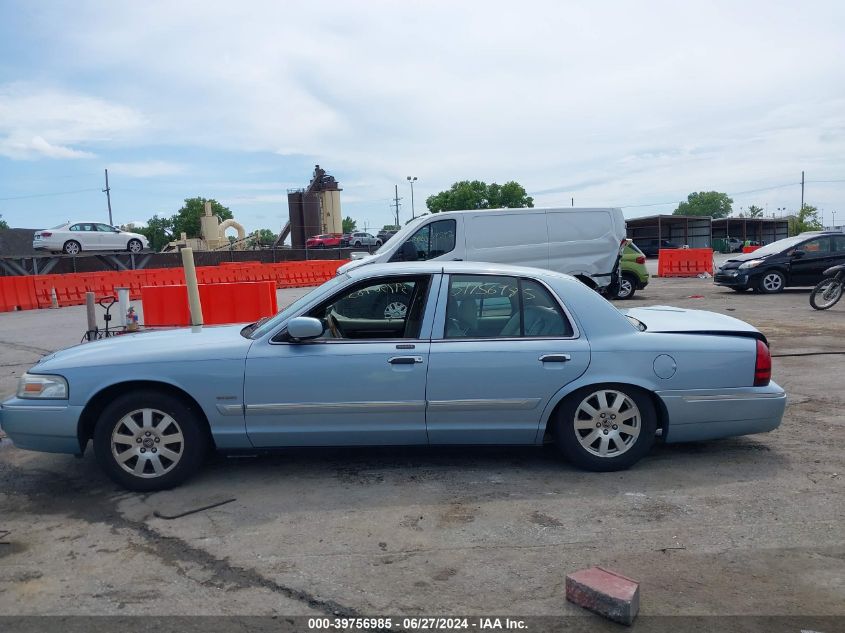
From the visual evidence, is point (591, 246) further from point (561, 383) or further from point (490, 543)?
point (490, 543)

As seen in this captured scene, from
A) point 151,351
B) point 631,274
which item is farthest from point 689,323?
point 631,274

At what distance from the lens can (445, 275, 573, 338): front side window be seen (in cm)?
470

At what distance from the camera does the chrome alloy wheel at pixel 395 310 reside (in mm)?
5029

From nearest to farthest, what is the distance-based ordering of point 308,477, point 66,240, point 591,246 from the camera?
point 308,477, point 591,246, point 66,240

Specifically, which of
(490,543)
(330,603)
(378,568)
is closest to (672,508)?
(490,543)

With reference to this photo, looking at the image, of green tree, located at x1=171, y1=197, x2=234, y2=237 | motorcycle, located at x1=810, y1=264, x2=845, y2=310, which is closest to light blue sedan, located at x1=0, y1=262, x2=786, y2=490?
motorcycle, located at x1=810, y1=264, x2=845, y2=310

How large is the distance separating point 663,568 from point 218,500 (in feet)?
8.74

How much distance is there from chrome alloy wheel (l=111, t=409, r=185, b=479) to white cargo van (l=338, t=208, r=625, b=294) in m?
7.78

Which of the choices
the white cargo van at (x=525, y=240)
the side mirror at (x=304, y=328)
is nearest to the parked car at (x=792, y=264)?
the white cargo van at (x=525, y=240)

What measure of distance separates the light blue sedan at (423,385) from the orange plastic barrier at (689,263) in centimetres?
2198

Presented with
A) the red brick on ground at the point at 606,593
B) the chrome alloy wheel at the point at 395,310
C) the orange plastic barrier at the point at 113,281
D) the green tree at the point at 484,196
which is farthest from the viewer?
the green tree at the point at 484,196

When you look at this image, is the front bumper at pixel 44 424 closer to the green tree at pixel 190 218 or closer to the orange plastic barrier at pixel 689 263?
the orange plastic barrier at pixel 689 263

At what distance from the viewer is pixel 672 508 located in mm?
4105

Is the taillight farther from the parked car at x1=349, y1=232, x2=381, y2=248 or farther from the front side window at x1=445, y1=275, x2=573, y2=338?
the parked car at x1=349, y1=232, x2=381, y2=248
